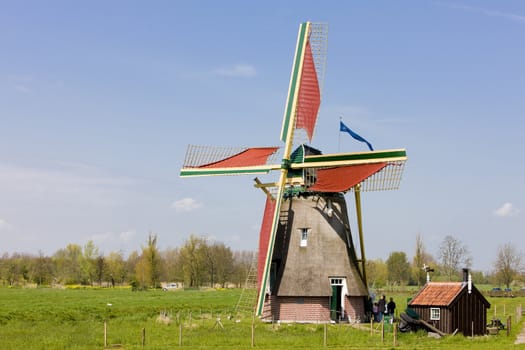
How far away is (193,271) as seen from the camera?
93.0 meters

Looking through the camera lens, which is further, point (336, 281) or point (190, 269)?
point (190, 269)

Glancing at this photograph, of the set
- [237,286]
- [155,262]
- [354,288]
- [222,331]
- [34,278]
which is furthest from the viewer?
[237,286]

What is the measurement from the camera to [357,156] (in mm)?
31562

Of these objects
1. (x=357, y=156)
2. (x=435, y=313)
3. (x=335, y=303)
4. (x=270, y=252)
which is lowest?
(x=435, y=313)

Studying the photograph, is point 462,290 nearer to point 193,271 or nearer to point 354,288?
point 354,288

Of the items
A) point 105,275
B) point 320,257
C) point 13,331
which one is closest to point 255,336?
point 320,257

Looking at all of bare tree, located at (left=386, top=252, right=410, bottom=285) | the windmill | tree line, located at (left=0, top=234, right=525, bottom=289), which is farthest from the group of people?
bare tree, located at (left=386, top=252, right=410, bottom=285)

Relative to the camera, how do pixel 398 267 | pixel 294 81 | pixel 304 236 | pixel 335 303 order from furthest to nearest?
1. pixel 398 267
2. pixel 294 81
3. pixel 304 236
4. pixel 335 303

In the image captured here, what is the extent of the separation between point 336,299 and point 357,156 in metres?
6.86

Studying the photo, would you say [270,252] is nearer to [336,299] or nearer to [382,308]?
[336,299]

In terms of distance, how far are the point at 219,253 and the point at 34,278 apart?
88.4 feet

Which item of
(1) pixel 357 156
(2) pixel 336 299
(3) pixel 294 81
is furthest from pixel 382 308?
(3) pixel 294 81

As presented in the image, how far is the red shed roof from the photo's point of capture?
2972 centimetres

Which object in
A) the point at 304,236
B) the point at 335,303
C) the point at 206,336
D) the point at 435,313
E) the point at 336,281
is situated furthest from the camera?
the point at 304,236
